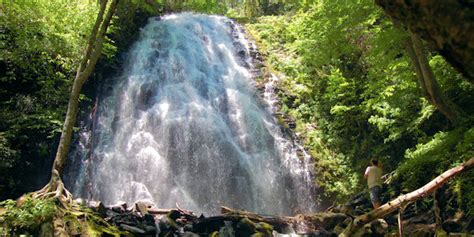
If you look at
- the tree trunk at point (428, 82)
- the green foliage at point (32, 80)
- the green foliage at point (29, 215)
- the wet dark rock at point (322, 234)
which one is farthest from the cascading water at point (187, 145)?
the tree trunk at point (428, 82)

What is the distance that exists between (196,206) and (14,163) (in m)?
5.55

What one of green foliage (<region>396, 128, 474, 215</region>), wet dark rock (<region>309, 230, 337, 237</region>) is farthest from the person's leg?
wet dark rock (<region>309, 230, 337, 237</region>)

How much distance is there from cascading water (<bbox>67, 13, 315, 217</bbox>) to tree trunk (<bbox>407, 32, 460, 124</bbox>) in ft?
20.0

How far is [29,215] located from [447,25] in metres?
8.27

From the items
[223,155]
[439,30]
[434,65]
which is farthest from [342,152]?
[439,30]

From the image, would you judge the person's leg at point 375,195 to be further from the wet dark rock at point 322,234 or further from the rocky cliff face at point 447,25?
the rocky cliff face at point 447,25

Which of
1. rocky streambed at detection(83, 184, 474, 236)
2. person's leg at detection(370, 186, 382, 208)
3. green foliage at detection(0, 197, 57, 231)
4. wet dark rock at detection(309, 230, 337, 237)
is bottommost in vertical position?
wet dark rock at detection(309, 230, 337, 237)

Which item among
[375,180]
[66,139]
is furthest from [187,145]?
[375,180]

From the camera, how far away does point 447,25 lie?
1.66 m

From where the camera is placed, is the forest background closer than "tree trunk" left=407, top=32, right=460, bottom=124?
No

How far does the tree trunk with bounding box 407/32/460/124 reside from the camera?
362 inches

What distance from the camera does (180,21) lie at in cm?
2330

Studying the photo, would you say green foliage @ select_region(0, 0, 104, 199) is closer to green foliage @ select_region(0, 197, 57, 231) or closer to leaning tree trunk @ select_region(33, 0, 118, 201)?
leaning tree trunk @ select_region(33, 0, 118, 201)

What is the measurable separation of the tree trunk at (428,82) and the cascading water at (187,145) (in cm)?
610
